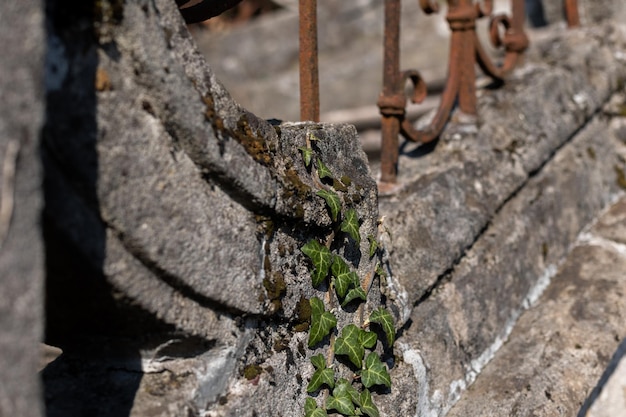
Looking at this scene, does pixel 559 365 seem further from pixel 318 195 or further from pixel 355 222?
pixel 318 195

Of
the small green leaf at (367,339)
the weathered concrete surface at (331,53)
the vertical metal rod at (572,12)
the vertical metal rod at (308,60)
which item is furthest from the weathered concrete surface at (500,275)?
the weathered concrete surface at (331,53)

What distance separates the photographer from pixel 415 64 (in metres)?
5.37

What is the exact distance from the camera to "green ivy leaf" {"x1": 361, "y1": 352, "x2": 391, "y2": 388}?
5.11 ft

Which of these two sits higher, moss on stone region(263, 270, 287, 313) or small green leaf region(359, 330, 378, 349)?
moss on stone region(263, 270, 287, 313)

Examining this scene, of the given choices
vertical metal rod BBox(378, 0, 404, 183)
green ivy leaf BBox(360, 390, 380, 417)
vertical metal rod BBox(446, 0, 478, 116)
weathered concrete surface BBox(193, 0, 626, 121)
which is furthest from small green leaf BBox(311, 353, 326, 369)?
weathered concrete surface BBox(193, 0, 626, 121)

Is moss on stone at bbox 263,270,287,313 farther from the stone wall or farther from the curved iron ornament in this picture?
the curved iron ornament

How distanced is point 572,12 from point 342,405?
2727mm

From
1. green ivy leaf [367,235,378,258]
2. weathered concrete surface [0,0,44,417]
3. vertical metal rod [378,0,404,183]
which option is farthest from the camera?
vertical metal rod [378,0,404,183]

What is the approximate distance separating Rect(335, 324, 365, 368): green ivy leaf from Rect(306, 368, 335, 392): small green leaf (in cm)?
6

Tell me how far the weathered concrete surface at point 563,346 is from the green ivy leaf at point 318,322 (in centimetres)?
48

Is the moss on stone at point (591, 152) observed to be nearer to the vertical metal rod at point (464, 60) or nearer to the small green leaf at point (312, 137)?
the vertical metal rod at point (464, 60)

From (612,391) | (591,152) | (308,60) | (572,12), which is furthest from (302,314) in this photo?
(572,12)

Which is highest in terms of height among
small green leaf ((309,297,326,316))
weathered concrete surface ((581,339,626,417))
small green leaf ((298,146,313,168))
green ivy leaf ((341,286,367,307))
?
small green leaf ((298,146,313,168))

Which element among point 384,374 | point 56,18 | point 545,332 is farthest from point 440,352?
point 56,18
